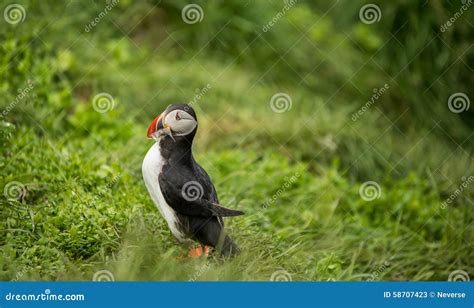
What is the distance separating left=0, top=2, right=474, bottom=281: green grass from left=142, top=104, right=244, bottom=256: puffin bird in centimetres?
14

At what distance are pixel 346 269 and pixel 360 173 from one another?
1.83 m

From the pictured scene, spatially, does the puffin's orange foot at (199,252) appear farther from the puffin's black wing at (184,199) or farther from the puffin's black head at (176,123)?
the puffin's black head at (176,123)

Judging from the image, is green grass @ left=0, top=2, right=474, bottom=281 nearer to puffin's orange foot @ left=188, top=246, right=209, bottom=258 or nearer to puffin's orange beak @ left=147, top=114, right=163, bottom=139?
puffin's orange foot @ left=188, top=246, right=209, bottom=258

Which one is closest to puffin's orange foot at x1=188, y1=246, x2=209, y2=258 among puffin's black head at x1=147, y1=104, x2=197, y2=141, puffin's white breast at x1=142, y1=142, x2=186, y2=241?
puffin's white breast at x1=142, y1=142, x2=186, y2=241

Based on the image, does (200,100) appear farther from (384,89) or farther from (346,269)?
(346,269)

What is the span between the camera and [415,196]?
20.0ft

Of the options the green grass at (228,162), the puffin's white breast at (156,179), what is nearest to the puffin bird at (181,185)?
the puffin's white breast at (156,179)

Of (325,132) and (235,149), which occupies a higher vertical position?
(325,132)

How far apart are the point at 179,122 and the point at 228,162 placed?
207 centimetres

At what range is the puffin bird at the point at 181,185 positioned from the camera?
13.1 ft

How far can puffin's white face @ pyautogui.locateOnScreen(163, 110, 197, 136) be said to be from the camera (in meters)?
A: 3.96

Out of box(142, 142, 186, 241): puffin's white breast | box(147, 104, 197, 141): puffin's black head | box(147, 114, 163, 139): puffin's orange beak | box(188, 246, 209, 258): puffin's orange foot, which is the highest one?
box(147, 104, 197, 141): puffin's black head

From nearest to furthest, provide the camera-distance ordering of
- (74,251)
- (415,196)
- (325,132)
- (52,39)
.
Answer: (74,251) → (415,196) → (52,39) → (325,132)

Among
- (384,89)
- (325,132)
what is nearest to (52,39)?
(325,132)
